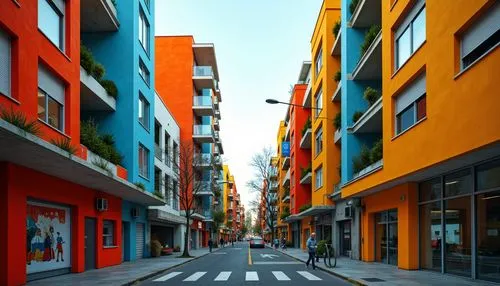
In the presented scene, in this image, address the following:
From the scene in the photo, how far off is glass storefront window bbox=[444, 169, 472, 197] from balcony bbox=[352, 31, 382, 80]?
802 cm

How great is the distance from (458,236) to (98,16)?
19422 millimetres

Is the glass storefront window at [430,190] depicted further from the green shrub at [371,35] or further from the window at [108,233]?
the window at [108,233]

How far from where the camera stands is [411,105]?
19.0 meters

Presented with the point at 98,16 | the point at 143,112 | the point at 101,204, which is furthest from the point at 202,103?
the point at 101,204

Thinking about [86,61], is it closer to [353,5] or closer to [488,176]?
[353,5]

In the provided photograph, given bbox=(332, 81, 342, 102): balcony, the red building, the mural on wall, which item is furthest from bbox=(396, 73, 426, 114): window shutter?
the mural on wall

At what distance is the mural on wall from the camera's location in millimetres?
16922

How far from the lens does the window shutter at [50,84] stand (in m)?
16.6

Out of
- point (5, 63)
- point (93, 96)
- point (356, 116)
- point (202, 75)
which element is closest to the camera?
point (5, 63)

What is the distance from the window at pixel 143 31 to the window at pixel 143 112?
10.9ft

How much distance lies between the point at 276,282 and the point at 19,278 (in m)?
7.67

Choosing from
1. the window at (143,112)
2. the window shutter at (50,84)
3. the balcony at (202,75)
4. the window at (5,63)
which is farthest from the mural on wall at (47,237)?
the balcony at (202,75)

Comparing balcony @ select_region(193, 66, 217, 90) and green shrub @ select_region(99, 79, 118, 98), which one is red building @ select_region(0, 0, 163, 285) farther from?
balcony @ select_region(193, 66, 217, 90)

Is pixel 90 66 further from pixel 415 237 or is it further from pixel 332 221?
pixel 332 221
